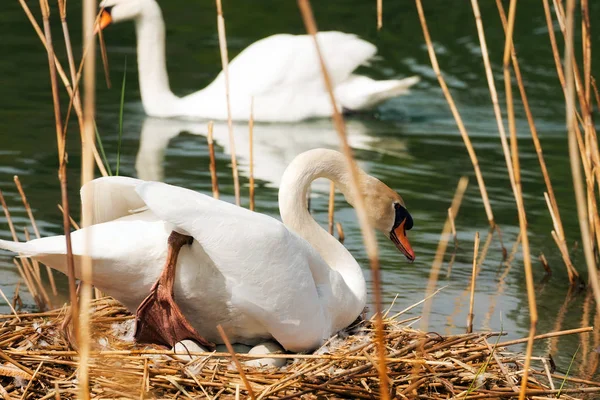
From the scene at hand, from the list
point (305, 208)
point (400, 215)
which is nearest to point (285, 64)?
point (400, 215)

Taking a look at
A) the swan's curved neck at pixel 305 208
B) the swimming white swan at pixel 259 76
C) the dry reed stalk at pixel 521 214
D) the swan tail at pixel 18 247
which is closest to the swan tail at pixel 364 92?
the swimming white swan at pixel 259 76

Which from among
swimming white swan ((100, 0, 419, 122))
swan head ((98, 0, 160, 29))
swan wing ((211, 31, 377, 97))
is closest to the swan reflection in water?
swimming white swan ((100, 0, 419, 122))

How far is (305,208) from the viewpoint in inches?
211

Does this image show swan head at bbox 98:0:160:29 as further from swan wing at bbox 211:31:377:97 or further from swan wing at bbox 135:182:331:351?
swan wing at bbox 135:182:331:351

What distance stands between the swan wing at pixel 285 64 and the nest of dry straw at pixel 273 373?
671 centimetres

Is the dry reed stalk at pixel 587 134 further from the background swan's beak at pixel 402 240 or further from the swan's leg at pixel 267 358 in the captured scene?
the swan's leg at pixel 267 358

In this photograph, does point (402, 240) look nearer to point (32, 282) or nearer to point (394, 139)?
point (32, 282)

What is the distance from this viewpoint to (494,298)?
22.4ft

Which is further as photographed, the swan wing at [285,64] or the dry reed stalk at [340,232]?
the swan wing at [285,64]

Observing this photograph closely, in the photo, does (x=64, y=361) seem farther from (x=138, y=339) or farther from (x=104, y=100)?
(x=104, y=100)

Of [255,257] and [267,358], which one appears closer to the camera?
[255,257]

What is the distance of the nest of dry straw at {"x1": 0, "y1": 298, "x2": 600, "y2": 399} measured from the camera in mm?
4258

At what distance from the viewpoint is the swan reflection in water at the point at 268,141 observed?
9.48 m

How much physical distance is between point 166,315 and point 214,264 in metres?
0.30
